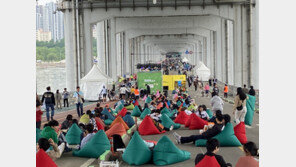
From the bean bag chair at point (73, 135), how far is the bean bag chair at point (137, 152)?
11.6 ft

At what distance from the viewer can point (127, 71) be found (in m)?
69.4

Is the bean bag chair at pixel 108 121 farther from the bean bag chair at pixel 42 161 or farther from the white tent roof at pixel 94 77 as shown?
the white tent roof at pixel 94 77

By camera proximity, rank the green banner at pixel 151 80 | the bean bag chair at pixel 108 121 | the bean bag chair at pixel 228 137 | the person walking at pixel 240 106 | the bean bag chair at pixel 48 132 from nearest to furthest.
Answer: the bean bag chair at pixel 48 132
the bean bag chair at pixel 228 137
the person walking at pixel 240 106
the bean bag chair at pixel 108 121
the green banner at pixel 151 80

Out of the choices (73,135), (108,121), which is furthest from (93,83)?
(73,135)

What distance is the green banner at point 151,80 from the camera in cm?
3912

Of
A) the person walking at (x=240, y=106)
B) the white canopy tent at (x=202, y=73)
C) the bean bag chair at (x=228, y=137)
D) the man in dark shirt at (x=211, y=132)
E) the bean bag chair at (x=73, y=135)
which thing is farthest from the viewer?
the white canopy tent at (x=202, y=73)

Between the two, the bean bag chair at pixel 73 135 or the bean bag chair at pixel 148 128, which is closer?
the bean bag chair at pixel 73 135

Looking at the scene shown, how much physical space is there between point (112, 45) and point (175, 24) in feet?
30.9

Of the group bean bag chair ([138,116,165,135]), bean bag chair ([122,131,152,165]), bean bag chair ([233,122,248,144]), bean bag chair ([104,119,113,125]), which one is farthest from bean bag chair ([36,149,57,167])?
bean bag chair ([104,119,113,125])

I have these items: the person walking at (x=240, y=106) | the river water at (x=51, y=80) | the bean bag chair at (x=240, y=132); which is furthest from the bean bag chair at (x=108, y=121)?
the river water at (x=51, y=80)

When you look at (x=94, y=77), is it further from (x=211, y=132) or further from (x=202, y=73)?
(x=202, y=73)

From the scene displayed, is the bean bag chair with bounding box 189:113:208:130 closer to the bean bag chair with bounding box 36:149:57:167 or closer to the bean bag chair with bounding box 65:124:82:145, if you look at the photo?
the bean bag chair with bounding box 65:124:82:145

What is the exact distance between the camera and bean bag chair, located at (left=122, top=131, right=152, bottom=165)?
32.5 ft
